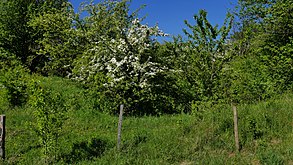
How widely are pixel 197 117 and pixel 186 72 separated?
119 inches

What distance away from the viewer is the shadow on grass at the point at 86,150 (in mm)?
8547

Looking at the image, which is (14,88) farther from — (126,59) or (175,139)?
(175,139)

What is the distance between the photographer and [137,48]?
14.0m

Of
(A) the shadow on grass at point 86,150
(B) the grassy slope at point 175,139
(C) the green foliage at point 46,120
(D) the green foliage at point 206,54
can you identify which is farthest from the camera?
(D) the green foliage at point 206,54

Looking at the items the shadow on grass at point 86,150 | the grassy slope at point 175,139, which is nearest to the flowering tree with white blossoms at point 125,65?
the grassy slope at point 175,139

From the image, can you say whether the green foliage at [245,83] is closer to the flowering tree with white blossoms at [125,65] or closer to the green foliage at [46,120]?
the flowering tree with white blossoms at [125,65]

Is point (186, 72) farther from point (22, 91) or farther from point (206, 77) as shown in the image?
point (22, 91)

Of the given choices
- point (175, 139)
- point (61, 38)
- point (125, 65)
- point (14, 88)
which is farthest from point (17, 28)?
point (175, 139)

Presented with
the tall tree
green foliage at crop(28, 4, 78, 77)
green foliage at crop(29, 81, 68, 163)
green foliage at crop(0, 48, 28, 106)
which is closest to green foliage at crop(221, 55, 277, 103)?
green foliage at crop(29, 81, 68, 163)

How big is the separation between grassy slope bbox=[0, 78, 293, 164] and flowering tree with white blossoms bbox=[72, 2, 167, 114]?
177cm

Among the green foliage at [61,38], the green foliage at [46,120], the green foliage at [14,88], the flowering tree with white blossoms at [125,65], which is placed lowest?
the green foliage at [46,120]

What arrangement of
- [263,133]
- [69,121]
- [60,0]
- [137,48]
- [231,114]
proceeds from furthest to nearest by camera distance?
[60,0] < [137,48] < [69,121] < [231,114] < [263,133]

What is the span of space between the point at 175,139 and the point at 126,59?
4.96 metres

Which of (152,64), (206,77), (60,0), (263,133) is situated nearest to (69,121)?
(152,64)
